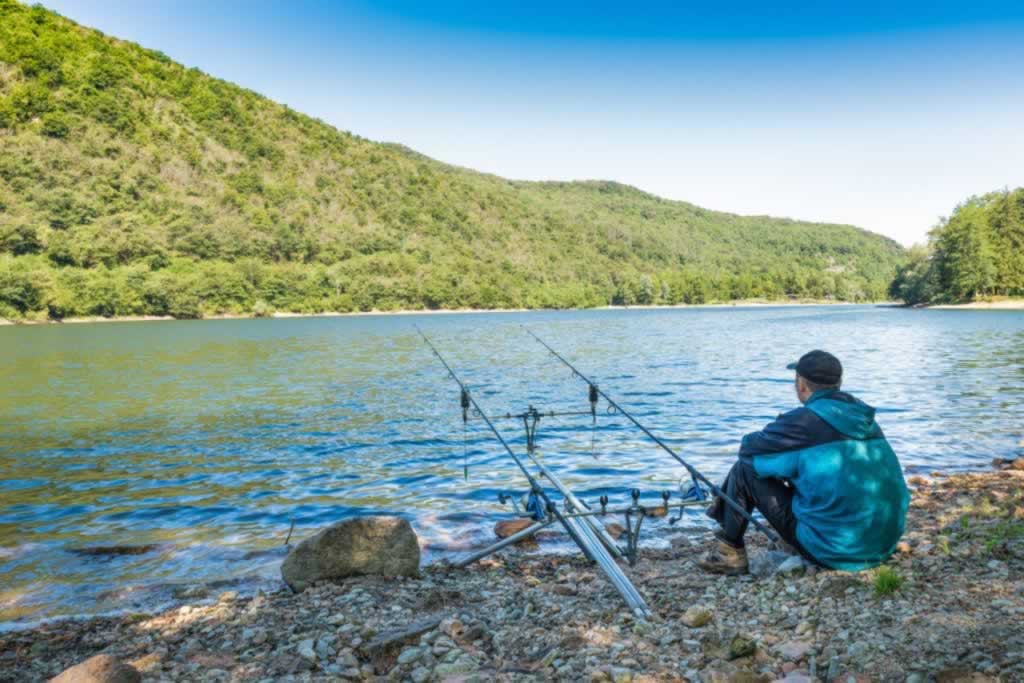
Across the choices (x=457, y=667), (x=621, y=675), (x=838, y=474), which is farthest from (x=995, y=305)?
(x=457, y=667)

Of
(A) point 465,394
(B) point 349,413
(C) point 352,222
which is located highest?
(C) point 352,222

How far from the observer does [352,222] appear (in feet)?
651

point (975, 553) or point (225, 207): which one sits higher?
point (225, 207)

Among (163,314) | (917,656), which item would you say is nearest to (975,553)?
(917,656)

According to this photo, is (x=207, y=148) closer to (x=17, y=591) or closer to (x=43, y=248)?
(x=43, y=248)

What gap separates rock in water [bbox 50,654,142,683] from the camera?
4.29 m

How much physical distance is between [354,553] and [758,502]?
4155 mm

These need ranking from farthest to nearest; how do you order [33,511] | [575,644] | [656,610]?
[33,511]
[656,610]
[575,644]

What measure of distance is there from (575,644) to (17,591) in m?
7.00

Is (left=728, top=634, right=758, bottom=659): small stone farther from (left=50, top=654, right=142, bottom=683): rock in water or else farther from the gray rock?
(left=50, top=654, right=142, bottom=683): rock in water

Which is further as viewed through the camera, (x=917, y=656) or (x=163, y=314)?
(x=163, y=314)

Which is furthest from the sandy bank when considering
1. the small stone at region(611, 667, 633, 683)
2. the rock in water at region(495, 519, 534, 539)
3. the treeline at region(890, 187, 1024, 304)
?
the small stone at region(611, 667, 633, 683)

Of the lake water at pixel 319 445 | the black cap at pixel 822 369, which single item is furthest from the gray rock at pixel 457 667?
the lake water at pixel 319 445

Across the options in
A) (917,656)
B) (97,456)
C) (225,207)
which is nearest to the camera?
(917,656)
